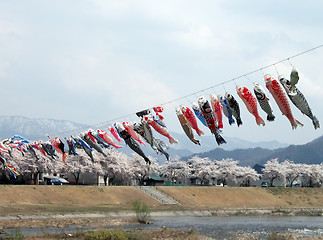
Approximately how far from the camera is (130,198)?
68.1 meters

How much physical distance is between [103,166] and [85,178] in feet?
32.7

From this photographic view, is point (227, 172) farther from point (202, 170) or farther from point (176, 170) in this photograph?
point (176, 170)

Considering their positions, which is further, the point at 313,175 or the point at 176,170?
the point at 176,170

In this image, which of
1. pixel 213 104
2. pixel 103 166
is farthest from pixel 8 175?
pixel 213 104

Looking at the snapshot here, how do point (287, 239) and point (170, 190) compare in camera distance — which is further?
point (170, 190)

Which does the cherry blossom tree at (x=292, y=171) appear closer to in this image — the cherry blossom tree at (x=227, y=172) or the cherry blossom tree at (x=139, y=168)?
the cherry blossom tree at (x=227, y=172)

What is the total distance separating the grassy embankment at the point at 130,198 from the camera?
55656 millimetres

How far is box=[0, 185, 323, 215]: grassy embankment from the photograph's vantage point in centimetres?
5566

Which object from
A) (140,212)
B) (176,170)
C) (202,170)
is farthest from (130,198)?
(176,170)

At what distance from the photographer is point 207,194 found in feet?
254

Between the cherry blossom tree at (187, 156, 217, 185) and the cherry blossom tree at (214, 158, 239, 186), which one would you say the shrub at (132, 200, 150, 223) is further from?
the cherry blossom tree at (187, 156, 217, 185)

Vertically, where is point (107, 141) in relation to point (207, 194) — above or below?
above

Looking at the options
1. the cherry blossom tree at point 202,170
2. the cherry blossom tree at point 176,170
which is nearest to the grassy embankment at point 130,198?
the cherry blossom tree at point 202,170

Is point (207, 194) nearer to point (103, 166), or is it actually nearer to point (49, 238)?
point (103, 166)
